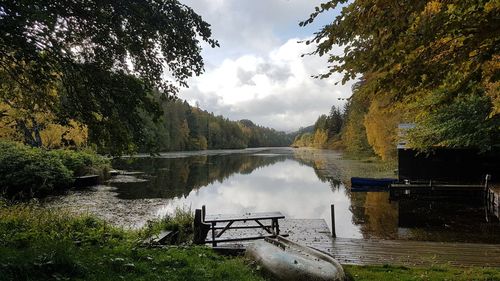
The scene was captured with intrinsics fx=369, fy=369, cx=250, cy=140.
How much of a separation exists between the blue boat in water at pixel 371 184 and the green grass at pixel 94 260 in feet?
74.2

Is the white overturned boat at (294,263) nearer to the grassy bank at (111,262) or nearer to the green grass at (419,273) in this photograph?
the grassy bank at (111,262)

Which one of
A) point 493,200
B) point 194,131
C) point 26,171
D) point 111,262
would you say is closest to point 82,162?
point 26,171

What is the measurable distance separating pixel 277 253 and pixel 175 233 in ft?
19.7

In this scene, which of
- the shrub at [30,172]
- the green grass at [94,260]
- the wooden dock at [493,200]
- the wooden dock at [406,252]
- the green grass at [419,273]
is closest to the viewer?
the green grass at [94,260]

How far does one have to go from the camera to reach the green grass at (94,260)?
555 centimetres

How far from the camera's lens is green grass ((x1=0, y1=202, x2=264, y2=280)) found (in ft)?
18.2

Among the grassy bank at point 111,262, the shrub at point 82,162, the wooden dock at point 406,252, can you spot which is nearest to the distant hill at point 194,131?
the shrub at point 82,162

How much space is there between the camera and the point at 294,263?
298 inches

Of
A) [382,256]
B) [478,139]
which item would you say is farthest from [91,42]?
[478,139]

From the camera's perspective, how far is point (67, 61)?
786 centimetres

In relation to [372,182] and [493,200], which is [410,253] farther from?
[372,182]

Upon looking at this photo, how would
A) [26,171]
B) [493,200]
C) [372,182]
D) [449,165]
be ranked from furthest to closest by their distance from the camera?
[372,182] → [449,165] → [26,171] → [493,200]

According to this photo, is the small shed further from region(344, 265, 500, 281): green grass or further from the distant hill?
the distant hill

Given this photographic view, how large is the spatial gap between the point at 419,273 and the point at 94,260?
7.20 metres
